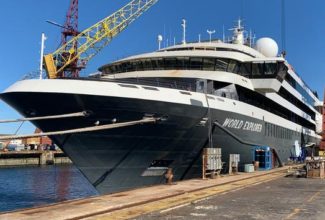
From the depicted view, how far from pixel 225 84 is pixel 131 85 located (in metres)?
9.13

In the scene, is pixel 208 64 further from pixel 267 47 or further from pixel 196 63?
pixel 267 47

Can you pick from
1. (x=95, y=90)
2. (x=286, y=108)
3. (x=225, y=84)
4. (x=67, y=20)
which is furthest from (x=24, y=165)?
(x=95, y=90)

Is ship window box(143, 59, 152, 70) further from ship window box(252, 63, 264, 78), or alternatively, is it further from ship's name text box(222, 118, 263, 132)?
ship window box(252, 63, 264, 78)

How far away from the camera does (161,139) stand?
21062 mm

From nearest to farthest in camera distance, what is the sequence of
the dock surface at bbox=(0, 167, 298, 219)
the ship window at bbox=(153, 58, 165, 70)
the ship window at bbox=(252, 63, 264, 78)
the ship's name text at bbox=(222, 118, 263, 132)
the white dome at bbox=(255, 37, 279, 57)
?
the dock surface at bbox=(0, 167, 298, 219) < the ship's name text at bbox=(222, 118, 263, 132) < the ship window at bbox=(153, 58, 165, 70) < the ship window at bbox=(252, 63, 264, 78) < the white dome at bbox=(255, 37, 279, 57)

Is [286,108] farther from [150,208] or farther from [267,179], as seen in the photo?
[150,208]

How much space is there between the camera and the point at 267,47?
40594mm

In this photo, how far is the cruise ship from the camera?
18875 millimetres

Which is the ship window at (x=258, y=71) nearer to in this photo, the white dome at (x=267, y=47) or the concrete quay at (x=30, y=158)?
the white dome at (x=267, y=47)

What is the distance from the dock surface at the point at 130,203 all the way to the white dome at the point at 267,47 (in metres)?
22.1

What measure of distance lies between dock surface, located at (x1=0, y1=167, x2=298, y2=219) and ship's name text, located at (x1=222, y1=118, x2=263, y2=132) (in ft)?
16.1

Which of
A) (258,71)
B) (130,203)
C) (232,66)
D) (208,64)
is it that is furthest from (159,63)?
(130,203)

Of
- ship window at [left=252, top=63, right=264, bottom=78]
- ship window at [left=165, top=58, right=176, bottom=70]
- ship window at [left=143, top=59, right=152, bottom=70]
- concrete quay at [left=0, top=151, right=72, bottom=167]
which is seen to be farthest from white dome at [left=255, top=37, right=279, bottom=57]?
concrete quay at [left=0, top=151, right=72, bottom=167]

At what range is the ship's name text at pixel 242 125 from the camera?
83.3 ft
